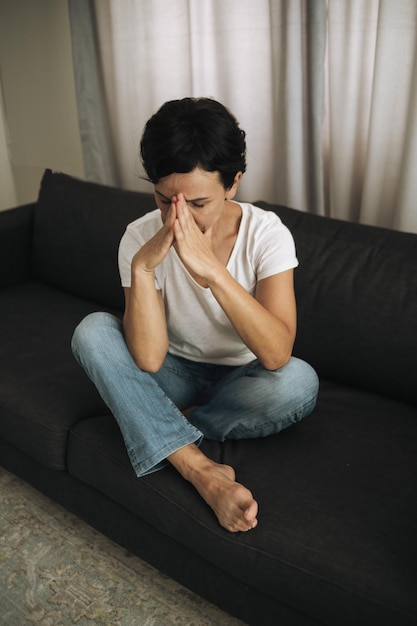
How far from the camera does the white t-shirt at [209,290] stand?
162 cm

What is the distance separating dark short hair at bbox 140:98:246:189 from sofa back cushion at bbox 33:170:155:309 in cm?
80

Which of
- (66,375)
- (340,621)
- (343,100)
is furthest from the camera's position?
(343,100)

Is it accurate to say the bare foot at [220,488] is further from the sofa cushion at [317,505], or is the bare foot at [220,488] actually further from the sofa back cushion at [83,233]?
the sofa back cushion at [83,233]

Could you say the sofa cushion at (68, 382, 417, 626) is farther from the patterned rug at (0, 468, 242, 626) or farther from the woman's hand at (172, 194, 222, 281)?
the woman's hand at (172, 194, 222, 281)

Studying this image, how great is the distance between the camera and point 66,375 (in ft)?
6.25

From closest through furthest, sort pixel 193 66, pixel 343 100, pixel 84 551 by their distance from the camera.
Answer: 1. pixel 84 551
2. pixel 343 100
3. pixel 193 66

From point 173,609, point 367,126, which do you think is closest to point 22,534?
point 173,609

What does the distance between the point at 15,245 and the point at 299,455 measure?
143 cm

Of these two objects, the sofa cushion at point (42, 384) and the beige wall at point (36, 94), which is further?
the beige wall at point (36, 94)

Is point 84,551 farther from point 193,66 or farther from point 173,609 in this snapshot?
point 193,66

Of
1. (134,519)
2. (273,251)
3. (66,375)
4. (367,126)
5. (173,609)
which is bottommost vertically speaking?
(173,609)

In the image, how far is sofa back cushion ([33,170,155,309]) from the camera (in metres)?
2.29

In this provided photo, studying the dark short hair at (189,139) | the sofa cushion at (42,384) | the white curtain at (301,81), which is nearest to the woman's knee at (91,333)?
the sofa cushion at (42,384)

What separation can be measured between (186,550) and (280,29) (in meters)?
1.57
